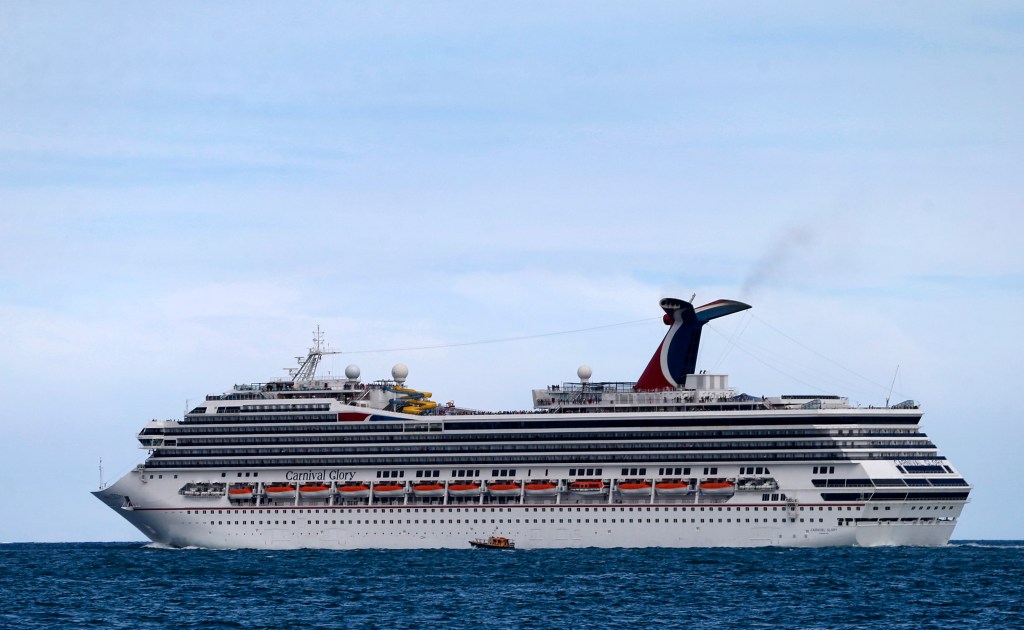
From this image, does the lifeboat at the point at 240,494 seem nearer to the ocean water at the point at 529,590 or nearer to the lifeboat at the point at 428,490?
the ocean water at the point at 529,590

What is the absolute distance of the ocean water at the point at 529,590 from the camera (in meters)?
69.5

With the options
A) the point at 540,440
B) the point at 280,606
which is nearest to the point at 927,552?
the point at 540,440

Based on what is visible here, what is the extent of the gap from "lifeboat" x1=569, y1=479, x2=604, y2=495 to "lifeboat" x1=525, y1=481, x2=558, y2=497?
119 centimetres

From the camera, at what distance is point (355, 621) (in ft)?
227

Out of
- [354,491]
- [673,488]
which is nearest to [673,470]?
[673,488]

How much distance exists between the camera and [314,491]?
109m

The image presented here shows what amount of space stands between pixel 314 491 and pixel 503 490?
539 inches

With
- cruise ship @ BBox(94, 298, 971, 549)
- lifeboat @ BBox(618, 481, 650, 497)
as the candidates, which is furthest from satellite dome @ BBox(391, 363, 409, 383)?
lifeboat @ BBox(618, 481, 650, 497)

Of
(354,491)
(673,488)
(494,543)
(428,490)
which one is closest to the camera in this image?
(494,543)

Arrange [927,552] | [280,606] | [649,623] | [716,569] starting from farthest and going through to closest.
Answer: [927,552]
[716,569]
[280,606]
[649,623]

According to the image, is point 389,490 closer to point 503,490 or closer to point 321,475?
point 321,475

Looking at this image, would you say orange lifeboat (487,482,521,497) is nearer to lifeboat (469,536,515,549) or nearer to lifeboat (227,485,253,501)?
lifeboat (469,536,515,549)

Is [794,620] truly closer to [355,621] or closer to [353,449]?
[355,621]

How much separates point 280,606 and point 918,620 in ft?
98.9
